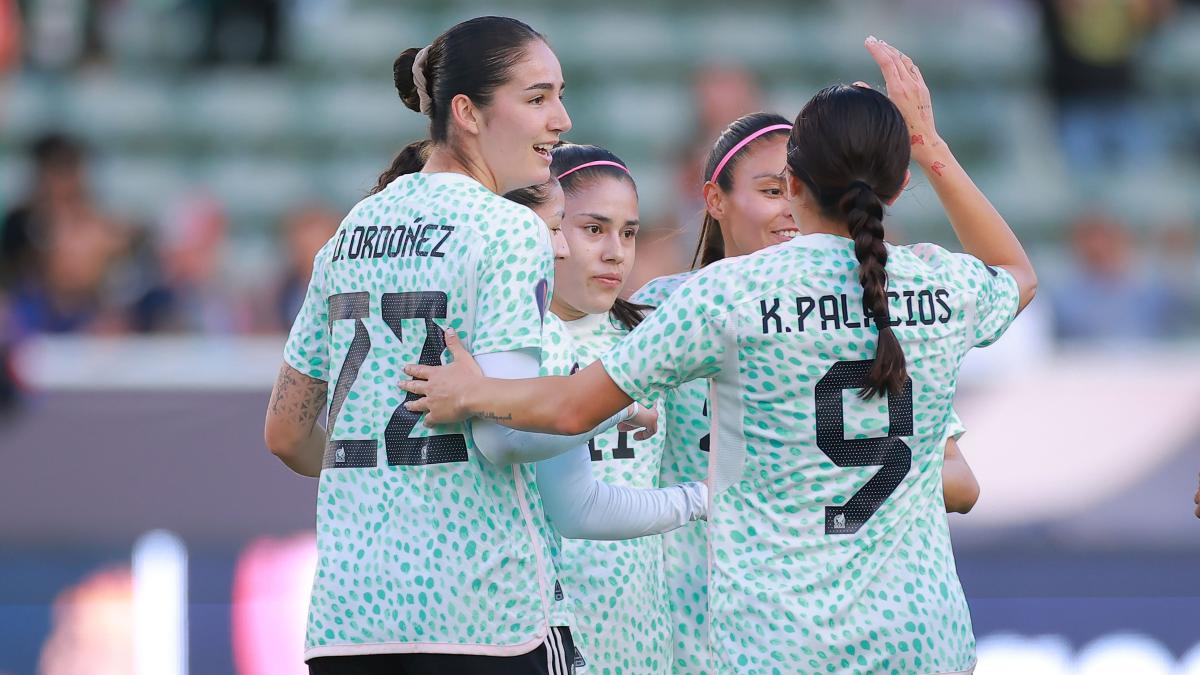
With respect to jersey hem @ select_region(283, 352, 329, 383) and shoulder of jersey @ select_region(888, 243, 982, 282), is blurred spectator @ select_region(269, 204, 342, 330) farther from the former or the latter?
shoulder of jersey @ select_region(888, 243, 982, 282)

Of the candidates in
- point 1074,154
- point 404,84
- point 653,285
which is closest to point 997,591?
point 653,285

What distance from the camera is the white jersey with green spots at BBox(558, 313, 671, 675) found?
336cm

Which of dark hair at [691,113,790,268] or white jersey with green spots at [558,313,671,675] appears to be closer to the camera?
white jersey with green spots at [558,313,671,675]

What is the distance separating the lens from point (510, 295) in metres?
2.68

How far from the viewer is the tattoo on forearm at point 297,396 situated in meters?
3.00

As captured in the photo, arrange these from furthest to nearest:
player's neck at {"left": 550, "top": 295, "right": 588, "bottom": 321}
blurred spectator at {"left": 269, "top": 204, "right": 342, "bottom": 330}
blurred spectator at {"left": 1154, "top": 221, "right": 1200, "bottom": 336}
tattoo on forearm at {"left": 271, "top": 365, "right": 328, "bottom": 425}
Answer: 1. blurred spectator at {"left": 1154, "top": 221, "right": 1200, "bottom": 336}
2. blurred spectator at {"left": 269, "top": 204, "right": 342, "bottom": 330}
3. player's neck at {"left": 550, "top": 295, "right": 588, "bottom": 321}
4. tattoo on forearm at {"left": 271, "top": 365, "right": 328, "bottom": 425}

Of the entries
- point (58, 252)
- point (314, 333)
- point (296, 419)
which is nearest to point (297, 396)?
point (296, 419)

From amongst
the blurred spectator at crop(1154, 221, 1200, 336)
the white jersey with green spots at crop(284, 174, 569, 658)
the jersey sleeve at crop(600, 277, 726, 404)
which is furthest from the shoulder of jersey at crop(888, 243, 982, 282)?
the blurred spectator at crop(1154, 221, 1200, 336)

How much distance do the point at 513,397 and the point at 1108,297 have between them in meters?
6.29

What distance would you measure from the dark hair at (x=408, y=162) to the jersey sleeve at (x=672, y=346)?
0.65m

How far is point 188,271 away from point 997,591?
433 centimetres

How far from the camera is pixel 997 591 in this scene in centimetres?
612

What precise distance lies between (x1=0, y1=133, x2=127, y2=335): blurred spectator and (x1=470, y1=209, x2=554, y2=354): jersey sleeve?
17.1 feet

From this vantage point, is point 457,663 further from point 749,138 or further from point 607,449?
point 749,138
